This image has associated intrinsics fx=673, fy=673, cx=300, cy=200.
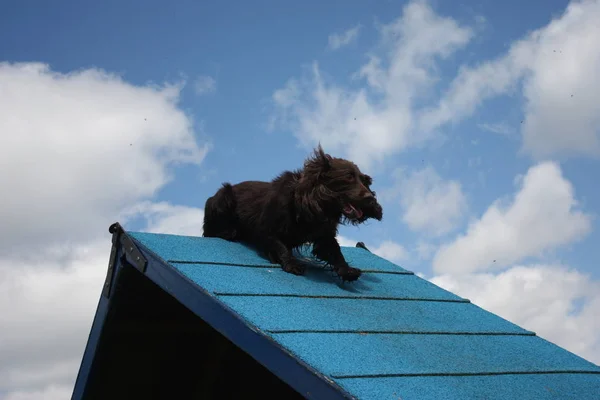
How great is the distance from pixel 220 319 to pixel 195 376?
6.09ft

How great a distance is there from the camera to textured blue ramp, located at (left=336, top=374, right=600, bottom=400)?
2.49 m

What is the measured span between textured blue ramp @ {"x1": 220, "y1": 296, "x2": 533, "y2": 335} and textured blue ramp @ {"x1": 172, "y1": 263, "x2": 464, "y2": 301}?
90mm

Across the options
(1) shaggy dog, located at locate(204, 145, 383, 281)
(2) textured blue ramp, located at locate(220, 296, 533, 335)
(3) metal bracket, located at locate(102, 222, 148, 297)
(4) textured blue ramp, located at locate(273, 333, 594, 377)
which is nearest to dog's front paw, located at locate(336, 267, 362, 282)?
(1) shaggy dog, located at locate(204, 145, 383, 281)

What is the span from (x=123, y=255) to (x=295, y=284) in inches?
35.9

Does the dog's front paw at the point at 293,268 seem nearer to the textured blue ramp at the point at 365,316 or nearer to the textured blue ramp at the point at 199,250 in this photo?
the textured blue ramp at the point at 199,250

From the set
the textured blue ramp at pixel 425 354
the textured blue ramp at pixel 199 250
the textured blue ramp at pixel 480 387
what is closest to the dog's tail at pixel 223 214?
the textured blue ramp at pixel 199 250

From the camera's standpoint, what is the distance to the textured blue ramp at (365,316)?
289 centimetres

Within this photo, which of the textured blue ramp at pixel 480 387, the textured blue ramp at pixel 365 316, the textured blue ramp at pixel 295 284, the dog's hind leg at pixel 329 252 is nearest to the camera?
the textured blue ramp at pixel 480 387

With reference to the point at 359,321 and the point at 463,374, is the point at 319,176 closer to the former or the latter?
the point at 359,321

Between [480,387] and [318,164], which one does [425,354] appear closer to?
[480,387]

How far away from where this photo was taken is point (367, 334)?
307 cm

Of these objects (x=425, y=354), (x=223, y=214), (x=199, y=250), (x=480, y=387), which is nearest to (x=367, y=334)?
(x=425, y=354)

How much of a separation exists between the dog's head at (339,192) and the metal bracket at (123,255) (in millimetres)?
952

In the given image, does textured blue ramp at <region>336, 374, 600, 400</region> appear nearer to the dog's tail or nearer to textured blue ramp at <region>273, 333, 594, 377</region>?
textured blue ramp at <region>273, 333, 594, 377</region>
